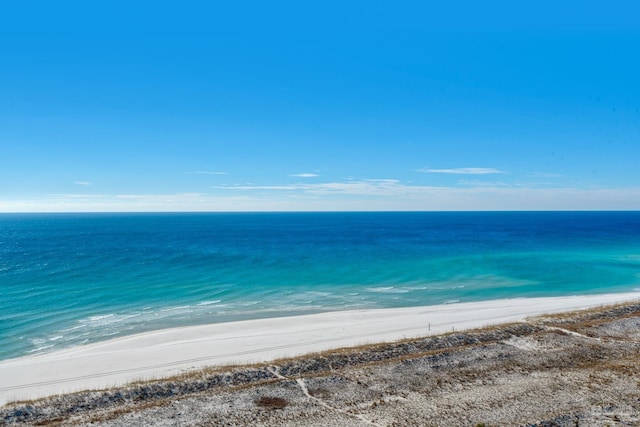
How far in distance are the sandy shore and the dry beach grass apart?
9.96 feet

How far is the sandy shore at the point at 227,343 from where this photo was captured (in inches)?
893

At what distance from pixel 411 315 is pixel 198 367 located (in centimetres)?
1946

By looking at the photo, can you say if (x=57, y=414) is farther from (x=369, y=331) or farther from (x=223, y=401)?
(x=369, y=331)

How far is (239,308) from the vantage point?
38.6 m

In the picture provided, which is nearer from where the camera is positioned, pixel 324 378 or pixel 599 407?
pixel 599 407

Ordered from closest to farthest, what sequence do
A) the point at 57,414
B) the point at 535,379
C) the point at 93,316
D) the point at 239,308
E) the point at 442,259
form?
1. the point at 57,414
2. the point at 535,379
3. the point at 93,316
4. the point at 239,308
5. the point at 442,259

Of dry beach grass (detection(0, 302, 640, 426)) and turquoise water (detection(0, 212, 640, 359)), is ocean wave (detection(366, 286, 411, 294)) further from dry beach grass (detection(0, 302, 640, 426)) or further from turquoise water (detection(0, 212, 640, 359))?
dry beach grass (detection(0, 302, 640, 426))

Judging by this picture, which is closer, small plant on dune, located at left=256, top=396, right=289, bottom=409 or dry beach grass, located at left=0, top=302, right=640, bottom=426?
dry beach grass, located at left=0, top=302, right=640, bottom=426

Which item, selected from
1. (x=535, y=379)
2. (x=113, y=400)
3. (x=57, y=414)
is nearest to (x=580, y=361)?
(x=535, y=379)

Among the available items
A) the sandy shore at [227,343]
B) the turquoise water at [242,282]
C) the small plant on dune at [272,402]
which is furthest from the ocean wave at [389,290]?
the small plant on dune at [272,402]

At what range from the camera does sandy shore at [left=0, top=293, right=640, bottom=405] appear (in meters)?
22.7

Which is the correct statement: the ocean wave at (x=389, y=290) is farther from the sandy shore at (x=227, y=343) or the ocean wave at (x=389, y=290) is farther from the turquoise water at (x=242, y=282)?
the sandy shore at (x=227, y=343)

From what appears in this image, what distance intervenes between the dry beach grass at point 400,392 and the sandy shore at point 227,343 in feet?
9.96

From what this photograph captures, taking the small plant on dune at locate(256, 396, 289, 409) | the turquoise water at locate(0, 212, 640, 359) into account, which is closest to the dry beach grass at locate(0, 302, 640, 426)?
the small plant on dune at locate(256, 396, 289, 409)
